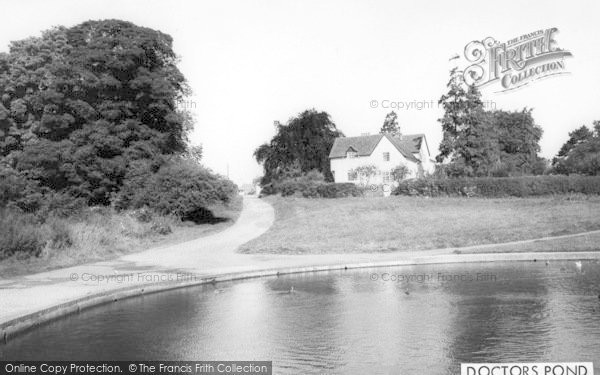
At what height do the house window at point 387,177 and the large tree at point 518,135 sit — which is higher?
the large tree at point 518,135

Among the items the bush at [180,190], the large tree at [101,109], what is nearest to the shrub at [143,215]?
the bush at [180,190]

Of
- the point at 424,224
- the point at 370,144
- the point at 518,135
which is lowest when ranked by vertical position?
the point at 424,224

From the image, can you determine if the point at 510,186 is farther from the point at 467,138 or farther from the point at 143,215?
the point at 143,215

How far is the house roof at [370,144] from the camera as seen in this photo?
77.1m

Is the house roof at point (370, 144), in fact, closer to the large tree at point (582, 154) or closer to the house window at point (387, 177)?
the house window at point (387, 177)

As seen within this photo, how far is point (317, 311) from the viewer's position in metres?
14.6

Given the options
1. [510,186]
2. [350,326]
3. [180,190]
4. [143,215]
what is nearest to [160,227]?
[143,215]

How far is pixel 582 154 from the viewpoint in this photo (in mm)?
75562

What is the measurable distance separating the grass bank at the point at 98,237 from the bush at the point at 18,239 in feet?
0.28

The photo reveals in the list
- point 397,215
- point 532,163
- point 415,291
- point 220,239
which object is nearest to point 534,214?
point 397,215

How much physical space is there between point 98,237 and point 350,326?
17.4 metres

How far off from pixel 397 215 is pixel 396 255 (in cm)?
1697

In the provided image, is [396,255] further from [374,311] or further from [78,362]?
[78,362]

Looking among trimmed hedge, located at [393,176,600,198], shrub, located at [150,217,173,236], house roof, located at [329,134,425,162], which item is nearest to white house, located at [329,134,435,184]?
house roof, located at [329,134,425,162]
